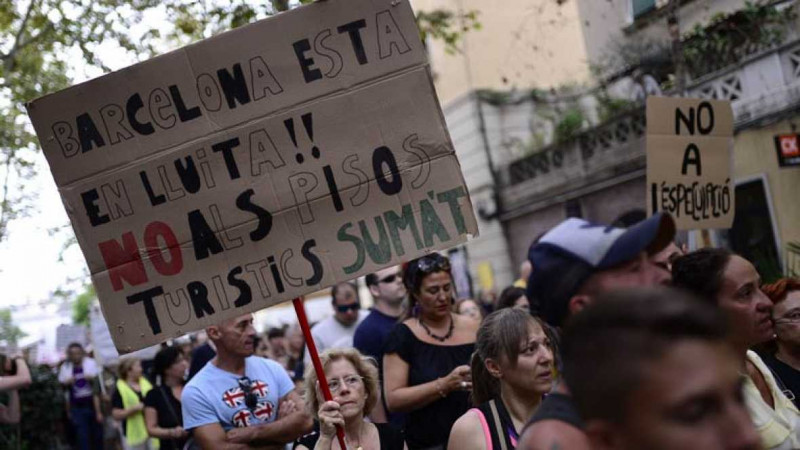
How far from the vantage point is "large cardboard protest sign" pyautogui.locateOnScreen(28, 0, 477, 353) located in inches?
154

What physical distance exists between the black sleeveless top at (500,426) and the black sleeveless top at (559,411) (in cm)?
137

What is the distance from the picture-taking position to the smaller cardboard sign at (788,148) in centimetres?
1218

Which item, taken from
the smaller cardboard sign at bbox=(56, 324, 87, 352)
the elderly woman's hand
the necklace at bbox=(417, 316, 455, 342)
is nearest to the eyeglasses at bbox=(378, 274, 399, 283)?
the necklace at bbox=(417, 316, 455, 342)

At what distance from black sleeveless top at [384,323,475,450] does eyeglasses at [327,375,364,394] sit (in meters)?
0.50

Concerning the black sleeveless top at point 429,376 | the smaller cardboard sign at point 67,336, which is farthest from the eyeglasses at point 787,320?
the smaller cardboard sign at point 67,336

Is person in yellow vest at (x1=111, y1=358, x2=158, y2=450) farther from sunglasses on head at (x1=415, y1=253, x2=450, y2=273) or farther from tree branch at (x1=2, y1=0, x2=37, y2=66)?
sunglasses on head at (x1=415, y1=253, x2=450, y2=273)

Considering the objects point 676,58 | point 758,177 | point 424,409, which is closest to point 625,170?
point 758,177

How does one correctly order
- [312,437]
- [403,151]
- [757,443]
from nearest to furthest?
1. [757,443]
2. [403,151]
3. [312,437]

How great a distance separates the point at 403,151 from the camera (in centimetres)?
392

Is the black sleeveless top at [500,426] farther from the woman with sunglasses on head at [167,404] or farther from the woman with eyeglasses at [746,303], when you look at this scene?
the woman with sunglasses on head at [167,404]

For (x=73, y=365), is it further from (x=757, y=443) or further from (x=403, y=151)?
(x=757, y=443)

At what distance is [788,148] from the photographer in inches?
484

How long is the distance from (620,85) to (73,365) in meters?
12.1

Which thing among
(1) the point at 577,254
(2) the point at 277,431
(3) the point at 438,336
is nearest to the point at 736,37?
(3) the point at 438,336
